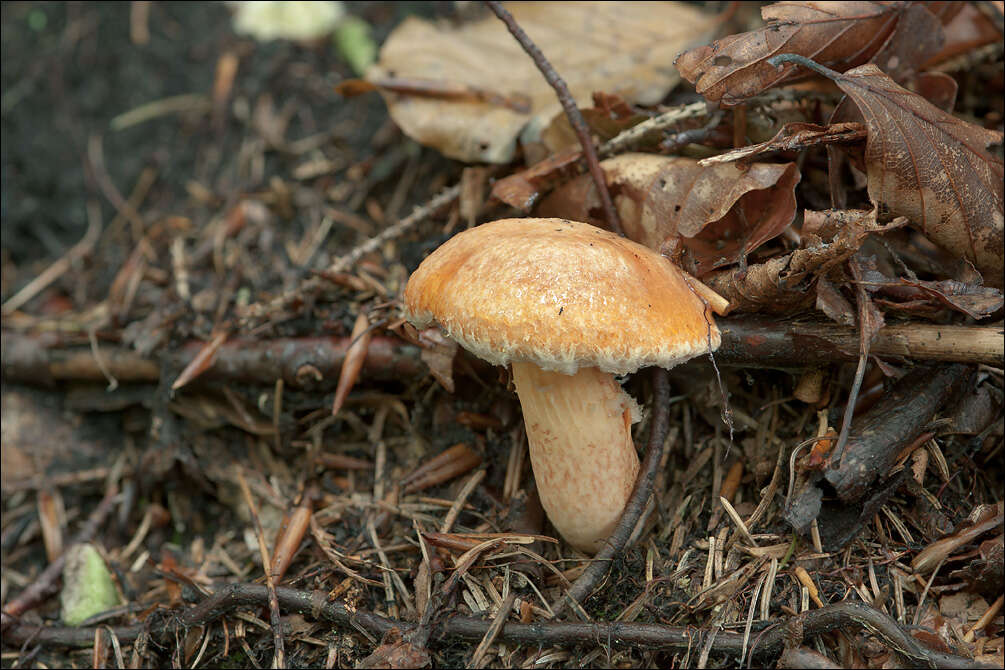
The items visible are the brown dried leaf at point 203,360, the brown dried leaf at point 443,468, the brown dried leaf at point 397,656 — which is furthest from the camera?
the brown dried leaf at point 203,360

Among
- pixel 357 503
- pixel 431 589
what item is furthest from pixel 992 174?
pixel 357 503

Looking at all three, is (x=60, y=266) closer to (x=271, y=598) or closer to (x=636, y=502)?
(x=271, y=598)

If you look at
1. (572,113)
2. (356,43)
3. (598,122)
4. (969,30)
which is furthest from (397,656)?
(356,43)

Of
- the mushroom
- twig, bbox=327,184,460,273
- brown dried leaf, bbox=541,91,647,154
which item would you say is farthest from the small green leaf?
the mushroom

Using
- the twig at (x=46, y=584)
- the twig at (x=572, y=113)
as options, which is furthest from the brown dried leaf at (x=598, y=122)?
the twig at (x=46, y=584)

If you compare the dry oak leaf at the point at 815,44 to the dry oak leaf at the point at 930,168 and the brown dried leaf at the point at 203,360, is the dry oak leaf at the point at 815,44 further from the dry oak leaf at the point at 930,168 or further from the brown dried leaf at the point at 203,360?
the brown dried leaf at the point at 203,360

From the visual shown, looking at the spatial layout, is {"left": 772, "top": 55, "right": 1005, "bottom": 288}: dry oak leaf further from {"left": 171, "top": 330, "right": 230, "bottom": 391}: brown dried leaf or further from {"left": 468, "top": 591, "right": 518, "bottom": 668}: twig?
{"left": 171, "top": 330, "right": 230, "bottom": 391}: brown dried leaf
